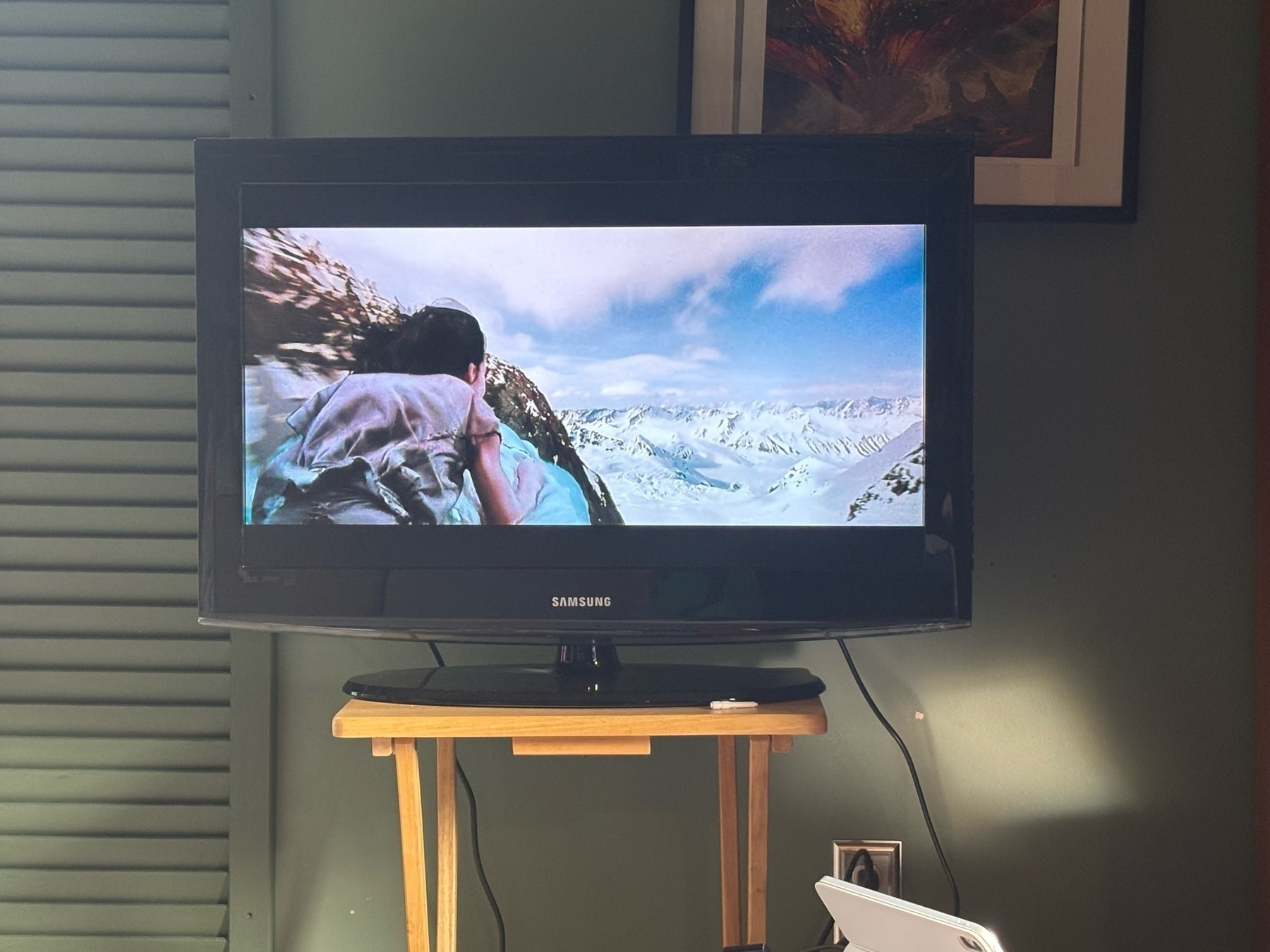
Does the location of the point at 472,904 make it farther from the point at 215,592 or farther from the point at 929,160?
the point at 929,160

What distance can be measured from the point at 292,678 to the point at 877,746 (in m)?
0.87

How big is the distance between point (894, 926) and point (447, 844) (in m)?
0.54

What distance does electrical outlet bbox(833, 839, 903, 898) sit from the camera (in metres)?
1.42

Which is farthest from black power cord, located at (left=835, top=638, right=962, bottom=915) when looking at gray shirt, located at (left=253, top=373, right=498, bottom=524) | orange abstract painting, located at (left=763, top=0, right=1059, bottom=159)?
orange abstract painting, located at (left=763, top=0, right=1059, bottom=159)

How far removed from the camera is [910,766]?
1.43 meters

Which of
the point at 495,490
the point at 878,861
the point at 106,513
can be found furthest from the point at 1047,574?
the point at 106,513

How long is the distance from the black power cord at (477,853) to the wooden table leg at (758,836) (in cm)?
45

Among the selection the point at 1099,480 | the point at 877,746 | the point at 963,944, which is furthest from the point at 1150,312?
the point at 963,944

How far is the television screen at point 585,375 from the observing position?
1.17 metres

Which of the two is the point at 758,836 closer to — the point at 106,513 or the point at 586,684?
the point at 586,684

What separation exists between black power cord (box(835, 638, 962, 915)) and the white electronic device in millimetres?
400

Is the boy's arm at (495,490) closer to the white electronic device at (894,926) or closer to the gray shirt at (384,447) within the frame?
the gray shirt at (384,447)

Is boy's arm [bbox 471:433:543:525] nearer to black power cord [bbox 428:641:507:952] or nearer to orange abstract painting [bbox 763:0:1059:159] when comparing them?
black power cord [bbox 428:641:507:952]

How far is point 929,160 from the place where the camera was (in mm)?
1162
